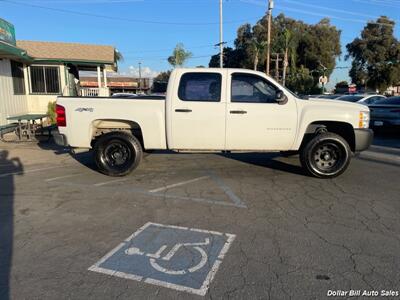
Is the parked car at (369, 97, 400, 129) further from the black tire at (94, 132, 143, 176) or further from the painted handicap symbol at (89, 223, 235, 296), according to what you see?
the painted handicap symbol at (89, 223, 235, 296)

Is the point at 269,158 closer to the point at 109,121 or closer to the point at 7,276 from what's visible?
the point at 109,121

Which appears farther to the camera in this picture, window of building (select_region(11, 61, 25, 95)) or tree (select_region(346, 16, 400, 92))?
tree (select_region(346, 16, 400, 92))

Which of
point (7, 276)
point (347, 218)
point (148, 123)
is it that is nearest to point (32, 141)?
point (148, 123)

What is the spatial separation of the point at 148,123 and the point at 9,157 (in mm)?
4824

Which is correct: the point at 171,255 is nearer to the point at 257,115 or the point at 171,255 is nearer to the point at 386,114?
the point at 257,115

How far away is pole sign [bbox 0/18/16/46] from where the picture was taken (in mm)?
13024

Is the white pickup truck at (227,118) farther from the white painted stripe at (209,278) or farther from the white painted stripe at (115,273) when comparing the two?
the white painted stripe at (115,273)

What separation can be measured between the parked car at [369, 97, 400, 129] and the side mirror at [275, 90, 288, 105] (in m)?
8.72

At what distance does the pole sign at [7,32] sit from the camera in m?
13.0

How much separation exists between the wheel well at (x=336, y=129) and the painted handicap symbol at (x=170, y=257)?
364 cm

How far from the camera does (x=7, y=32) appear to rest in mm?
13852

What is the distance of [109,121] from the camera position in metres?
7.19

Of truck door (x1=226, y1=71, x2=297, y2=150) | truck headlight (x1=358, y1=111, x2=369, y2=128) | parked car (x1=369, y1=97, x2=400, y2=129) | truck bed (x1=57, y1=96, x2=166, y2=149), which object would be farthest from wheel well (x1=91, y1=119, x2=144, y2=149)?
parked car (x1=369, y1=97, x2=400, y2=129)

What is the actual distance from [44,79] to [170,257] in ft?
53.2
